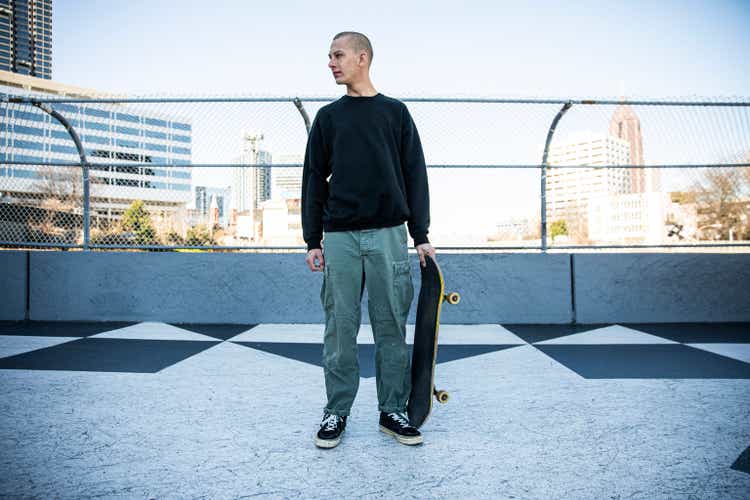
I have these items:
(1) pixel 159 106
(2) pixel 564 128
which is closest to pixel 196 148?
(1) pixel 159 106

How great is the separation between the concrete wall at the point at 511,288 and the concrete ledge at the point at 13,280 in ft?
4.05

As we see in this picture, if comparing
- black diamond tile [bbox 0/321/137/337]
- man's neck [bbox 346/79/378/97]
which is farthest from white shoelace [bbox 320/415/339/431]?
black diamond tile [bbox 0/321/137/337]

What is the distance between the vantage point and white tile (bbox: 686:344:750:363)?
3.37m

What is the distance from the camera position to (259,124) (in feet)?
15.0

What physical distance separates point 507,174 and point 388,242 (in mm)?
3058

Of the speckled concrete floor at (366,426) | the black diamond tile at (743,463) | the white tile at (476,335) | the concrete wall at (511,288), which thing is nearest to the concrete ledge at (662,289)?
the concrete wall at (511,288)

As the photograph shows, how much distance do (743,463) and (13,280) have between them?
20.3 ft

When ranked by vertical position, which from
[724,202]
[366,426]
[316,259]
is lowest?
[366,426]

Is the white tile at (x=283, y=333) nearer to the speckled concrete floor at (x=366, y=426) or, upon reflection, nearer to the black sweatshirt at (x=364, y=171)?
the speckled concrete floor at (x=366, y=426)

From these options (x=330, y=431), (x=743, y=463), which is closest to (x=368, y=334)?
(x=330, y=431)

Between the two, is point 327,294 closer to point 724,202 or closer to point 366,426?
point 366,426

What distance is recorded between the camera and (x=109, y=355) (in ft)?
11.2

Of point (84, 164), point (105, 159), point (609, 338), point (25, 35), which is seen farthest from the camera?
point (25, 35)

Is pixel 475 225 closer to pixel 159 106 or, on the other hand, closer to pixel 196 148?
pixel 196 148
